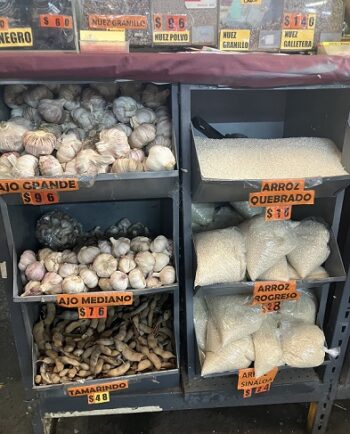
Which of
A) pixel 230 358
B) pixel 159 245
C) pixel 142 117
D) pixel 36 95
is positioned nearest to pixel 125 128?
pixel 142 117

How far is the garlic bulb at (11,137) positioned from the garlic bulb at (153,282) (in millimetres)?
542

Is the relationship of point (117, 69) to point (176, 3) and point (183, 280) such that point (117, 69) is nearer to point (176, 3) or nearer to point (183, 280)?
point (176, 3)

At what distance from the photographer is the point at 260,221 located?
124 centimetres

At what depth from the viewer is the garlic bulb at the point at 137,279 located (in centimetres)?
117

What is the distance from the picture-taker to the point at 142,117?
1.10 metres

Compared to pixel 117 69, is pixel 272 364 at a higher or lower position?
lower

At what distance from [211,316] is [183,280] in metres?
0.19

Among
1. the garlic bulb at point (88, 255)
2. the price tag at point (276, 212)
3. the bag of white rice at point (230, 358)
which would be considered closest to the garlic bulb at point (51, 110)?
the garlic bulb at point (88, 255)

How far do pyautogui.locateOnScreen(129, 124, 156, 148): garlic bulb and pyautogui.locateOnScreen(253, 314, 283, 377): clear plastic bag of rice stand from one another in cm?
79

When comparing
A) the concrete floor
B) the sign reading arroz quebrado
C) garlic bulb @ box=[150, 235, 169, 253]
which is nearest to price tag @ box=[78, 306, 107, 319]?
the sign reading arroz quebrado

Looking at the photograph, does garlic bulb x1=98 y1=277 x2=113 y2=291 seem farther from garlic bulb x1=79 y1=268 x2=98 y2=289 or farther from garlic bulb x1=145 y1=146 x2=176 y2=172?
garlic bulb x1=145 y1=146 x2=176 y2=172

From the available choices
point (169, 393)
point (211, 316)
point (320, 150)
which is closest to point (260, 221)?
point (320, 150)

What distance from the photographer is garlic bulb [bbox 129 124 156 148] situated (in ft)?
3.52

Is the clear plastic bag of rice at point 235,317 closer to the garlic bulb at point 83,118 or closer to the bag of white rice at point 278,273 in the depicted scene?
the bag of white rice at point 278,273
